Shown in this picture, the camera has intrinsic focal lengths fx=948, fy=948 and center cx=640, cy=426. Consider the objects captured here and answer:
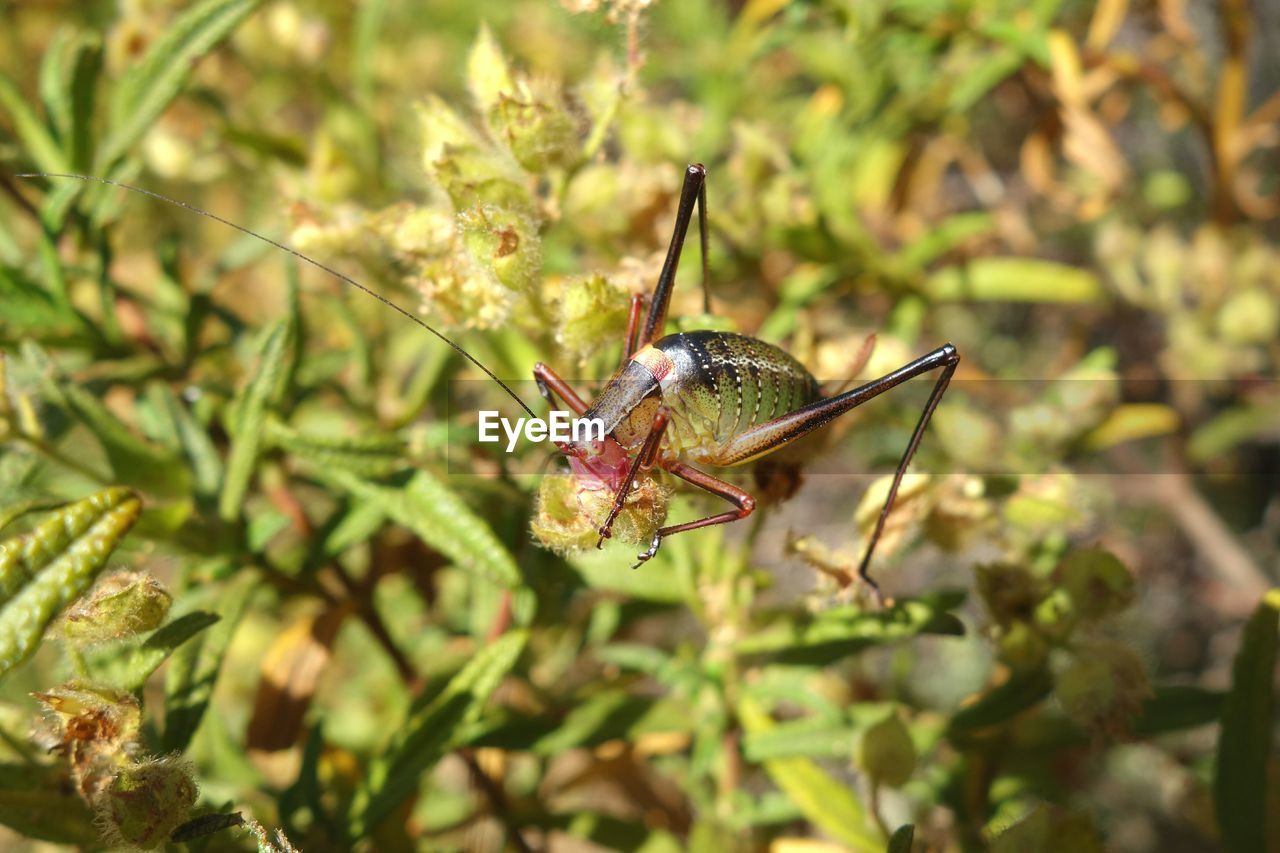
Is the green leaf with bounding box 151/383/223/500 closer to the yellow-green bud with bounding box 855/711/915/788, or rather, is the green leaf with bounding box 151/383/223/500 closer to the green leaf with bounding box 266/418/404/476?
the green leaf with bounding box 266/418/404/476

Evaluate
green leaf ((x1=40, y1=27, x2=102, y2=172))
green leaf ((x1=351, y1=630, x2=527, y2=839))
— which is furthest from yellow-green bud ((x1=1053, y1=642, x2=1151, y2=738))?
green leaf ((x1=40, y1=27, x2=102, y2=172))

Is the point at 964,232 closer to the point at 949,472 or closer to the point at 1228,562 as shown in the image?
the point at 949,472

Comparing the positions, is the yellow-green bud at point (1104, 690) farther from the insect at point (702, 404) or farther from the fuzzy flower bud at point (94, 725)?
the fuzzy flower bud at point (94, 725)

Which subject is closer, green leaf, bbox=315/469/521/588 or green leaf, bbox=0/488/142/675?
green leaf, bbox=0/488/142/675

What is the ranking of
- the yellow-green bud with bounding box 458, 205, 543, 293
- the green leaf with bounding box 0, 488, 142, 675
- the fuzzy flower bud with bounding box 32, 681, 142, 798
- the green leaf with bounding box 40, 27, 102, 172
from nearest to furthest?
the green leaf with bounding box 0, 488, 142, 675 < the fuzzy flower bud with bounding box 32, 681, 142, 798 < the yellow-green bud with bounding box 458, 205, 543, 293 < the green leaf with bounding box 40, 27, 102, 172

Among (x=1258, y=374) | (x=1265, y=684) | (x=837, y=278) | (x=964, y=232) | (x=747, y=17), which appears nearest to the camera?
(x=1265, y=684)

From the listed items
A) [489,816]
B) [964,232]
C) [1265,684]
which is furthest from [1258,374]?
[489,816]

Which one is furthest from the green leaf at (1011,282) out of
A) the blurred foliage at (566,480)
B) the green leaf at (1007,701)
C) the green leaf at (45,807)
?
the green leaf at (45,807)

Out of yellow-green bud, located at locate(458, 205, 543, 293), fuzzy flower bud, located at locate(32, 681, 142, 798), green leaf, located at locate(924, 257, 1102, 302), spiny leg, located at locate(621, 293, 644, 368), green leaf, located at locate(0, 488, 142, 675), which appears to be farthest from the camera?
green leaf, located at locate(924, 257, 1102, 302)
